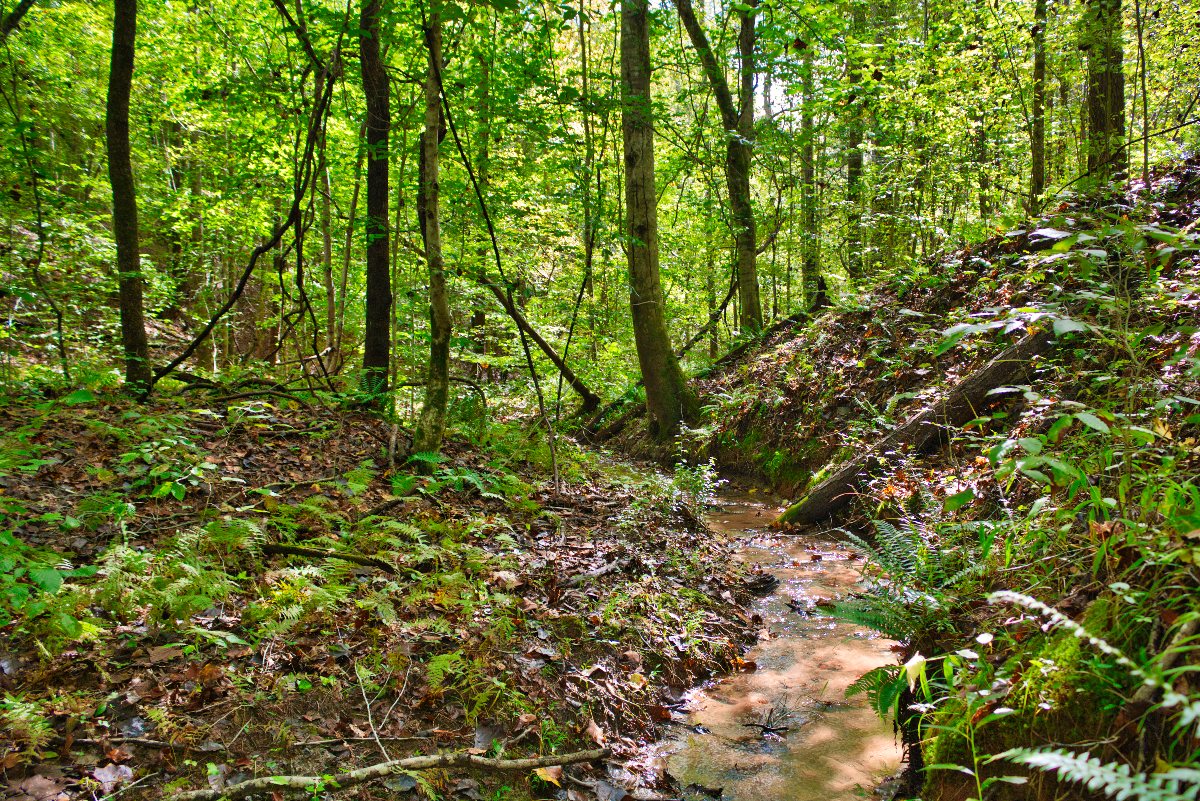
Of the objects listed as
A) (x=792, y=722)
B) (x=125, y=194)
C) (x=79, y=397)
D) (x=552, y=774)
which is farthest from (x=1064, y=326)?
(x=125, y=194)

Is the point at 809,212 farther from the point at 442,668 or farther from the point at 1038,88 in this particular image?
the point at 442,668

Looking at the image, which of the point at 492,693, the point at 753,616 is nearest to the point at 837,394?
the point at 753,616

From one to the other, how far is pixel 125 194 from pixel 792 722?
26.2ft

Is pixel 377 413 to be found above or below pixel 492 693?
above

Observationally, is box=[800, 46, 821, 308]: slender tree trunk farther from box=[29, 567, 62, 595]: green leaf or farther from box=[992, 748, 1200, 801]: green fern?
box=[29, 567, 62, 595]: green leaf

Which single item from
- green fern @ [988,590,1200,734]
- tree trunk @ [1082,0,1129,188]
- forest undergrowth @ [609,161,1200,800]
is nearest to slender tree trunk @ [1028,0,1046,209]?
tree trunk @ [1082,0,1129,188]

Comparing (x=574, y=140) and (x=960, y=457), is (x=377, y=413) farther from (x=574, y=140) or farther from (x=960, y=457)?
(x=960, y=457)

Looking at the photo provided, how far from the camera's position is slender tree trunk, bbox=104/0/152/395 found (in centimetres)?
638

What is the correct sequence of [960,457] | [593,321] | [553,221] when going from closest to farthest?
[960,457]
[593,321]
[553,221]

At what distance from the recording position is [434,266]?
5.64 m

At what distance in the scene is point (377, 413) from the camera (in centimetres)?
792

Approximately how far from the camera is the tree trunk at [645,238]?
889cm

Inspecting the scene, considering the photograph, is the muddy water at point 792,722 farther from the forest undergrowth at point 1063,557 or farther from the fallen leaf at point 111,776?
the fallen leaf at point 111,776

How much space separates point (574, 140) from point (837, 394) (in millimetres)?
4804
